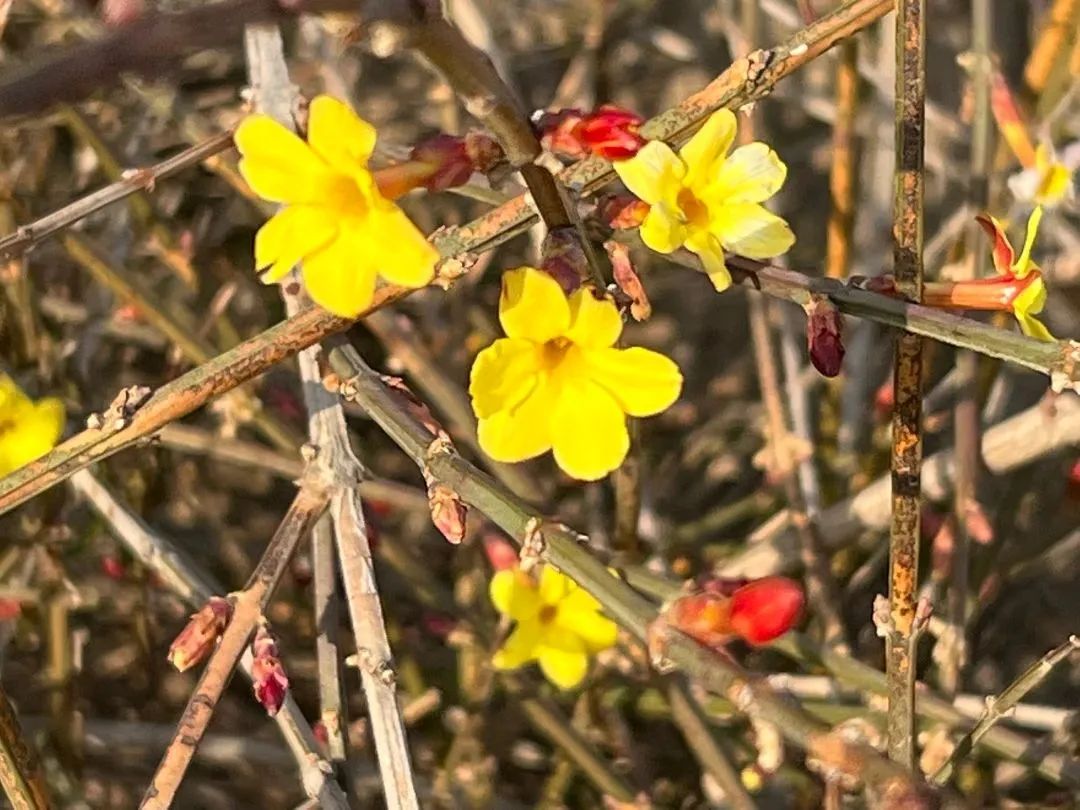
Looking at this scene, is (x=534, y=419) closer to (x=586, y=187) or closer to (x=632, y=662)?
(x=586, y=187)

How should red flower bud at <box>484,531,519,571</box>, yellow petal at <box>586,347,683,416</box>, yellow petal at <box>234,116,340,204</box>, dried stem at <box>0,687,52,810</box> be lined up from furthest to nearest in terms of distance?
red flower bud at <box>484,531,519,571</box> < dried stem at <box>0,687,52,810</box> < yellow petal at <box>586,347,683,416</box> < yellow petal at <box>234,116,340,204</box>

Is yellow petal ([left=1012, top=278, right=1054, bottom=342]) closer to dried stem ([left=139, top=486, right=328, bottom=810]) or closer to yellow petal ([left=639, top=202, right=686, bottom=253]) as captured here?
yellow petal ([left=639, top=202, right=686, bottom=253])

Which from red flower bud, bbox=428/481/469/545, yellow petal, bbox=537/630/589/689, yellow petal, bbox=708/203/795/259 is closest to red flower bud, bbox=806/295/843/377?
yellow petal, bbox=708/203/795/259

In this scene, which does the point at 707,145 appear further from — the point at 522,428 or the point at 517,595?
the point at 517,595

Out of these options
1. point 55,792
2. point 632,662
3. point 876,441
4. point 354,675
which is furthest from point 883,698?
point 55,792

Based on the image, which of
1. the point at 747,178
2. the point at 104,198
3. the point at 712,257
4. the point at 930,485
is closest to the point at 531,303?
the point at 712,257

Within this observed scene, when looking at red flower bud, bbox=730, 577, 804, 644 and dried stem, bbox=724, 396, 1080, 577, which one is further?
dried stem, bbox=724, 396, 1080, 577

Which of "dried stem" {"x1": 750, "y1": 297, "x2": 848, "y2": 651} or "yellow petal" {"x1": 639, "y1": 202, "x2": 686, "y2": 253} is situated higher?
"dried stem" {"x1": 750, "y1": 297, "x2": 848, "y2": 651}
